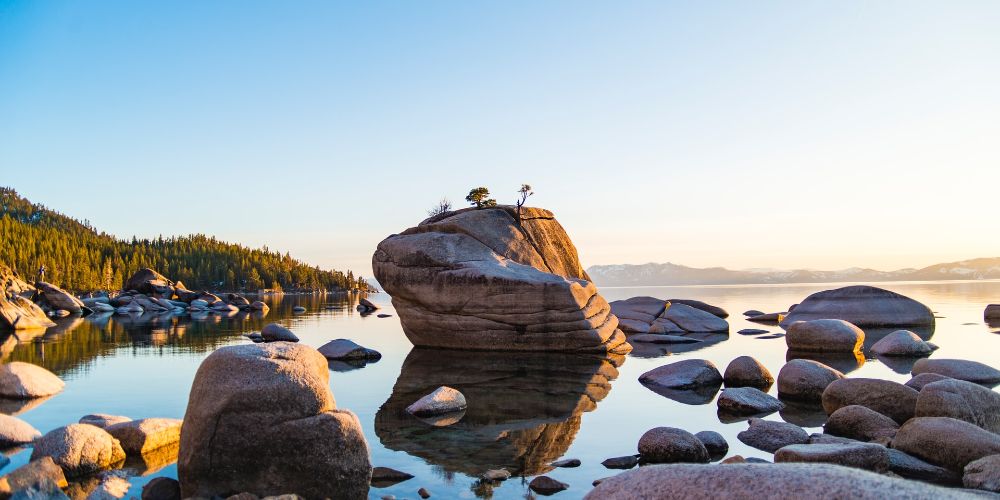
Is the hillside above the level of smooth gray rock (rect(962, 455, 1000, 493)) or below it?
above

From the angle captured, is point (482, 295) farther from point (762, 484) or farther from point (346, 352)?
point (762, 484)

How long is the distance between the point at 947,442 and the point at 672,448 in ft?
12.5

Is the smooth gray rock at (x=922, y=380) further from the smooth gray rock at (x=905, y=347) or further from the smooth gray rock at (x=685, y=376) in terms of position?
the smooth gray rock at (x=905, y=347)

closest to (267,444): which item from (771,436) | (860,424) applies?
(771,436)

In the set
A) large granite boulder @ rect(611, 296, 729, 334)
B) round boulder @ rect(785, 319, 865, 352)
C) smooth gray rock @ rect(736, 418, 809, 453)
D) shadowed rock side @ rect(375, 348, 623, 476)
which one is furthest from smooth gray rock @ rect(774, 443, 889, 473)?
large granite boulder @ rect(611, 296, 729, 334)

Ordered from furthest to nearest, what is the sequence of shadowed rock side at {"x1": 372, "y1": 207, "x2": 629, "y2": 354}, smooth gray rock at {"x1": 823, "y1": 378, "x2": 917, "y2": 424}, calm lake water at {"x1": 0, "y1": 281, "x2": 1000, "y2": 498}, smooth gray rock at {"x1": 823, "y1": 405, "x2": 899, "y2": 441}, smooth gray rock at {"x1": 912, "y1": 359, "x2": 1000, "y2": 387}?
shadowed rock side at {"x1": 372, "y1": 207, "x2": 629, "y2": 354}, smooth gray rock at {"x1": 912, "y1": 359, "x2": 1000, "y2": 387}, smooth gray rock at {"x1": 823, "y1": 378, "x2": 917, "y2": 424}, smooth gray rock at {"x1": 823, "y1": 405, "x2": 899, "y2": 441}, calm lake water at {"x1": 0, "y1": 281, "x2": 1000, "y2": 498}

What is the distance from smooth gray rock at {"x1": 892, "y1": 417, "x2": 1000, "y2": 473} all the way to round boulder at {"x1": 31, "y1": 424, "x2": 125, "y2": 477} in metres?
11.7

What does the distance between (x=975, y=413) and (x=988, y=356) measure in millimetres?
13177

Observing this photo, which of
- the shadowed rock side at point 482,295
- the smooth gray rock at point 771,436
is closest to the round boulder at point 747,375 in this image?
the smooth gray rock at point 771,436

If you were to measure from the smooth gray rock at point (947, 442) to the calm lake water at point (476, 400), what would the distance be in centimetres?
215

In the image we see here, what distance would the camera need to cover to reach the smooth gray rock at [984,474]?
25.9 feet

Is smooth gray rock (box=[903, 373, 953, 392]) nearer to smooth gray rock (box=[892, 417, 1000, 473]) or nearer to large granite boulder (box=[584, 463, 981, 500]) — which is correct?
smooth gray rock (box=[892, 417, 1000, 473])

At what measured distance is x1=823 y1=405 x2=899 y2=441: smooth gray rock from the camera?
10871mm

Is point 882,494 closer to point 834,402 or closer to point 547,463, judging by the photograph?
point 547,463
